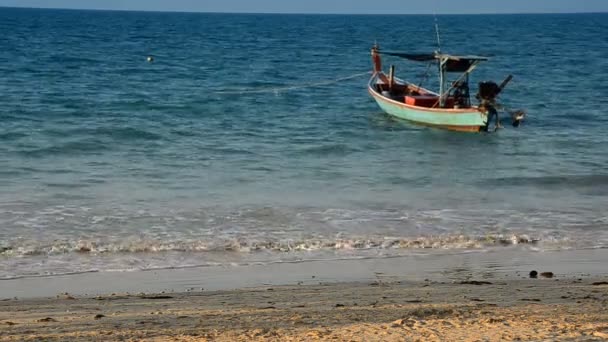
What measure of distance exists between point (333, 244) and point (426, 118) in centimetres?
1379

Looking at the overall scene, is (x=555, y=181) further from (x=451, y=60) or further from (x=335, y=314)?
(x=335, y=314)

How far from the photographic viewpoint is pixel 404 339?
736 cm

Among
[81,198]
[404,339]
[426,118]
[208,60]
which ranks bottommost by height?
[404,339]

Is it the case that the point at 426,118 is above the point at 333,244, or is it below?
above

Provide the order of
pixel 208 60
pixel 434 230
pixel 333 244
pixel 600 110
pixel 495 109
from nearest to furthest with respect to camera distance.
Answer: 1. pixel 333 244
2. pixel 434 230
3. pixel 495 109
4. pixel 600 110
5. pixel 208 60

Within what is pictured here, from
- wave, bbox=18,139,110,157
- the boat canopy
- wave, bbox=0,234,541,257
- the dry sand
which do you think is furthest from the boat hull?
the dry sand

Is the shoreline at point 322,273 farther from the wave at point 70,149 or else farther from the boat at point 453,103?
the boat at point 453,103

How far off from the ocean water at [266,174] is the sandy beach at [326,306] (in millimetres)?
1013

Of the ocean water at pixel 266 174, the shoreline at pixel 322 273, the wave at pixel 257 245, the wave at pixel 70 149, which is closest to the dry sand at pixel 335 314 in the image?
the shoreline at pixel 322 273

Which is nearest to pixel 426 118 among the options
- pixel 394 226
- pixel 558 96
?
pixel 558 96

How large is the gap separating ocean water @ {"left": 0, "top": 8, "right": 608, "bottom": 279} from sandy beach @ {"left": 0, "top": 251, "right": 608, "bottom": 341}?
1.01 metres

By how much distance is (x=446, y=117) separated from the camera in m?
25.5

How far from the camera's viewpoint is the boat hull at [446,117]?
25.1 metres

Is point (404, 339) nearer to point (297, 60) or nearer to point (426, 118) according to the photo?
point (426, 118)
